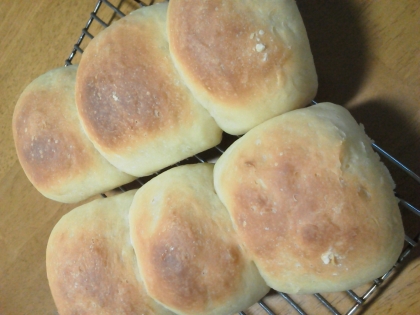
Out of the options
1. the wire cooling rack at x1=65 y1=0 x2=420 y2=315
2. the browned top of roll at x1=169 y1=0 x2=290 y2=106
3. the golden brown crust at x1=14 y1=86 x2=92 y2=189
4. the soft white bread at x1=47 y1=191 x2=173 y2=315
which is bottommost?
the soft white bread at x1=47 y1=191 x2=173 y2=315

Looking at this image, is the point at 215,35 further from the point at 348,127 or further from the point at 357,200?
the point at 357,200

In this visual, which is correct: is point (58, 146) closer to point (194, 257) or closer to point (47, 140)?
point (47, 140)

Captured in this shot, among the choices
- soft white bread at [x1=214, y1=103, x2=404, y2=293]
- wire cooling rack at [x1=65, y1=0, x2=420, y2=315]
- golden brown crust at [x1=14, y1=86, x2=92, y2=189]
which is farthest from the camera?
golden brown crust at [x1=14, y1=86, x2=92, y2=189]

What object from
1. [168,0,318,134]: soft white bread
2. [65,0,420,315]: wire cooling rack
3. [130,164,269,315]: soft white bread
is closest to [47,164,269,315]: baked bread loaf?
[130,164,269,315]: soft white bread

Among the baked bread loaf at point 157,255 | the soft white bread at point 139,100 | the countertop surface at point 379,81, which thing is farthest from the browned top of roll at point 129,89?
the countertop surface at point 379,81

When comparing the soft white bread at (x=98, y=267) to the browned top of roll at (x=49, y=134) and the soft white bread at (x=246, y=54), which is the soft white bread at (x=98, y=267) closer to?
the browned top of roll at (x=49, y=134)

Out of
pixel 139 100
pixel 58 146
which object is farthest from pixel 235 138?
pixel 58 146

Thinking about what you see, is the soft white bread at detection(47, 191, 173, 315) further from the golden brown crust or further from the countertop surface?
the countertop surface
